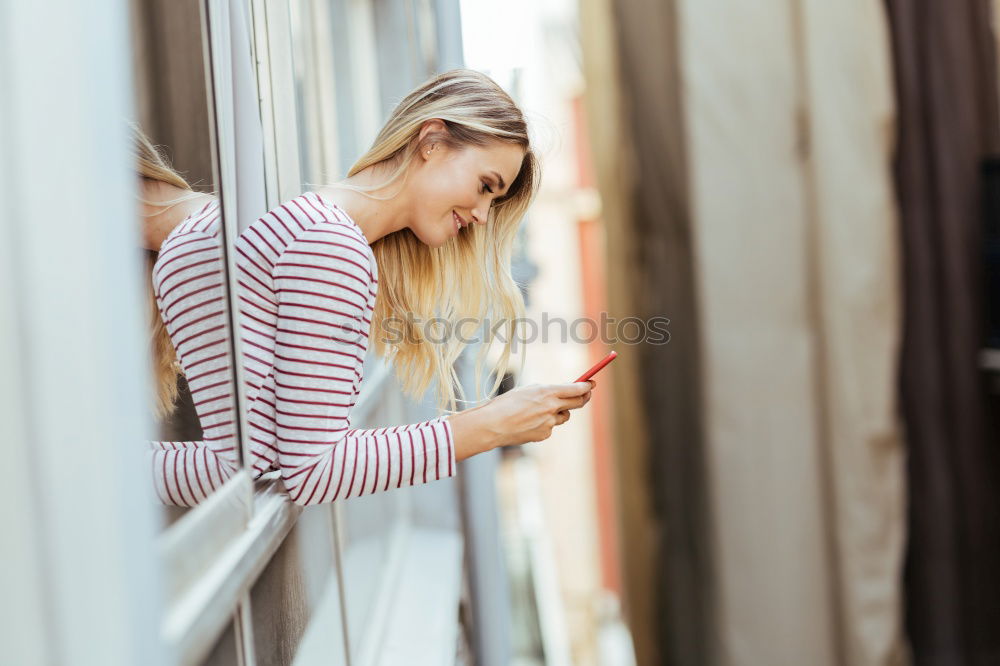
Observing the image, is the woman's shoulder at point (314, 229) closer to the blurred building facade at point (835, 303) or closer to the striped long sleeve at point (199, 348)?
the striped long sleeve at point (199, 348)

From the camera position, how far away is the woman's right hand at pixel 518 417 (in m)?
0.31

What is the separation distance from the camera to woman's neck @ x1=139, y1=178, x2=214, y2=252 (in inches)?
9.2

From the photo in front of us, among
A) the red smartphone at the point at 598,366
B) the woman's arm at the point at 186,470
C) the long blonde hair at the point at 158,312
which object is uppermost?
the long blonde hair at the point at 158,312

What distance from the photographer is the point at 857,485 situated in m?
1.14

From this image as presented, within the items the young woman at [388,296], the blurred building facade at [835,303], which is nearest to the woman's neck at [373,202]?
the young woman at [388,296]

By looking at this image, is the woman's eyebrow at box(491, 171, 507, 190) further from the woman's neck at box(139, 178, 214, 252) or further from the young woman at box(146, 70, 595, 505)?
the woman's neck at box(139, 178, 214, 252)

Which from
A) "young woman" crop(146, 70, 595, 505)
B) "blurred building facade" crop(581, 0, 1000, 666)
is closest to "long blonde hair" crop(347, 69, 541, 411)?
"young woman" crop(146, 70, 595, 505)

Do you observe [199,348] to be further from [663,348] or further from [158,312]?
[663,348]

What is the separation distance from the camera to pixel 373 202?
11.8 inches

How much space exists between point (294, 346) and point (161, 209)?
60 mm

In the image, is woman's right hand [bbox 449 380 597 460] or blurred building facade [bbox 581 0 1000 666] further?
blurred building facade [bbox 581 0 1000 666]

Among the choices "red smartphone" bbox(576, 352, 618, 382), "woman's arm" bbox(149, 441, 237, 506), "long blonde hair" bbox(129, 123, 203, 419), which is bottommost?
"woman's arm" bbox(149, 441, 237, 506)

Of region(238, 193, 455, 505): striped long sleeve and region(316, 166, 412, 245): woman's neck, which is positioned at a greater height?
region(316, 166, 412, 245): woman's neck

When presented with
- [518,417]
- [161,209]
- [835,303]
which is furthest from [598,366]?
[835,303]
